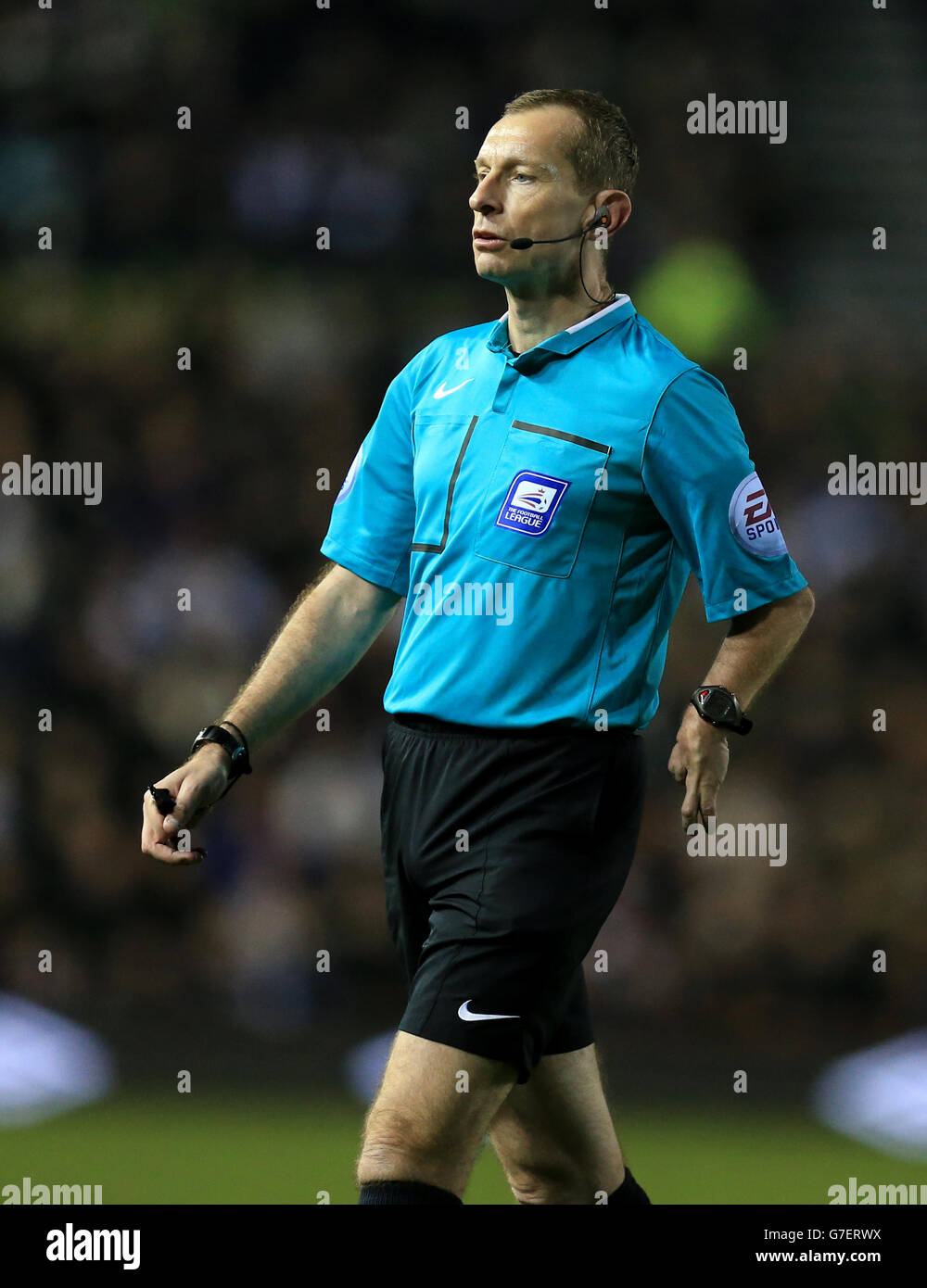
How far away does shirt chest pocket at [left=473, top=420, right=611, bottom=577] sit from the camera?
11.3ft

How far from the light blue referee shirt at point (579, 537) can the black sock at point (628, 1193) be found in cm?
103

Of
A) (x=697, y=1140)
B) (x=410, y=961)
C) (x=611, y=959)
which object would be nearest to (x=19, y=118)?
(x=611, y=959)

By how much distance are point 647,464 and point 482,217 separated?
61 centimetres

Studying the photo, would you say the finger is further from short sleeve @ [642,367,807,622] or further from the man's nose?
the man's nose

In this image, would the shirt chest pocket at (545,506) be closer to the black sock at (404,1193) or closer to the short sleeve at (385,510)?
the short sleeve at (385,510)

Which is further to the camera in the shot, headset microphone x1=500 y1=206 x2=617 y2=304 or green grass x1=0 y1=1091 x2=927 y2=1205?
green grass x1=0 y1=1091 x2=927 y2=1205

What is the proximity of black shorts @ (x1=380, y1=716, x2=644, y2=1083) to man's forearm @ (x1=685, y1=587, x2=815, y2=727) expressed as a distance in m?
0.25

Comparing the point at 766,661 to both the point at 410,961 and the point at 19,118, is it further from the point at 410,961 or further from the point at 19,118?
the point at 19,118

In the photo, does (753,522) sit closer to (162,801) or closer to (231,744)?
(231,744)

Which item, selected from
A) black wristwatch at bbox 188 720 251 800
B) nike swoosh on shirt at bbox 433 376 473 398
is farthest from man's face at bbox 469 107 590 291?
black wristwatch at bbox 188 720 251 800

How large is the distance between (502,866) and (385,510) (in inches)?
34.4

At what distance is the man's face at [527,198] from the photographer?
140 inches

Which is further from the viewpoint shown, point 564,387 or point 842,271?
point 842,271

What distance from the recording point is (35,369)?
827cm
